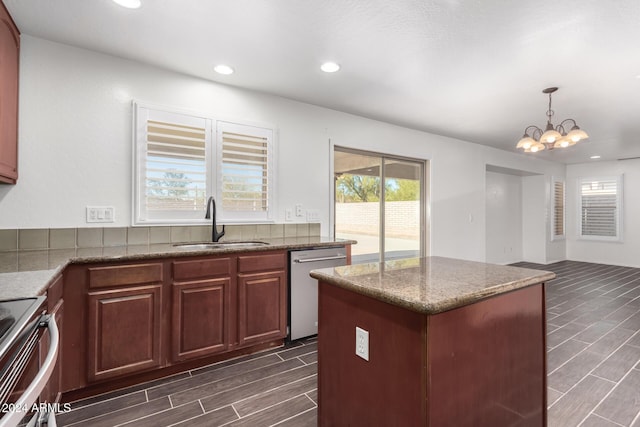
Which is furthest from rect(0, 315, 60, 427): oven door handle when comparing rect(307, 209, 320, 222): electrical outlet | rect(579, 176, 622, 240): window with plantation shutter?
rect(579, 176, 622, 240): window with plantation shutter

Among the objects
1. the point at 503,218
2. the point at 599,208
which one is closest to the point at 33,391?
the point at 503,218

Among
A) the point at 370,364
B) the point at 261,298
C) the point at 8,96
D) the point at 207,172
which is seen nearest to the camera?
the point at 370,364

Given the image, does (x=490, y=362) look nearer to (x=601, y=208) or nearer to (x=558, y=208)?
(x=558, y=208)

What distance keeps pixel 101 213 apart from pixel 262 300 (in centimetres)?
144

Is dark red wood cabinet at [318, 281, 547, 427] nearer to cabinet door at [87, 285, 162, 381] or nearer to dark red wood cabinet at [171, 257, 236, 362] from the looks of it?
dark red wood cabinet at [171, 257, 236, 362]

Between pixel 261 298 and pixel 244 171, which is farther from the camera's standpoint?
pixel 244 171

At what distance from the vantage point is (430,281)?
1281mm

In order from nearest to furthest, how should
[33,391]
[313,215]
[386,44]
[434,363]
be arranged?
1. [33,391]
2. [434,363]
3. [386,44]
4. [313,215]

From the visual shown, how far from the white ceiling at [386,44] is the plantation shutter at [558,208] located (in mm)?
4314

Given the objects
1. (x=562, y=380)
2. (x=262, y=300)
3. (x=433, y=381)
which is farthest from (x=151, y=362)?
(x=562, y=380)

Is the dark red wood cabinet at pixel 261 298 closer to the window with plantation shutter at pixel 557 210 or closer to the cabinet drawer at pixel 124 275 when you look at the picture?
the cabinet drawer at pixel 124 275

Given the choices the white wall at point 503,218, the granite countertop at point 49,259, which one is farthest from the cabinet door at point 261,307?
the white wall at point 503,218

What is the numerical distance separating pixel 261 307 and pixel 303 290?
1.35 ft

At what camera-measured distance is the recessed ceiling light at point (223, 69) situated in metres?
2.67
